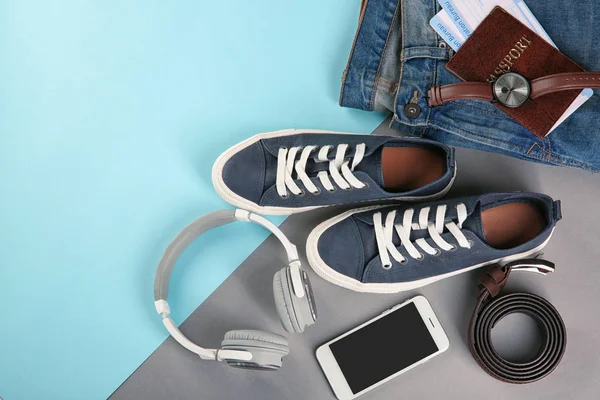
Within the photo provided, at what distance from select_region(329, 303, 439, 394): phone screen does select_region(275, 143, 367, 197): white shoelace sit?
0.24 metres

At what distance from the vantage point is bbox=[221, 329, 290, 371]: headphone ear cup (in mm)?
679

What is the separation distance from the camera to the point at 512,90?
2.43ft

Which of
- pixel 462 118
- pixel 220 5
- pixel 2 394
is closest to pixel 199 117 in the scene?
pixel 220 5

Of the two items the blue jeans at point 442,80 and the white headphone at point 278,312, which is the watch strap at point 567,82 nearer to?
the blue jeans at point 442,80

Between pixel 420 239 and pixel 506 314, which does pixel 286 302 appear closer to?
pixel 420 239

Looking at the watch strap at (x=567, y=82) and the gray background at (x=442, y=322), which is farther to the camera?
the gray background at (x=442, y=322)

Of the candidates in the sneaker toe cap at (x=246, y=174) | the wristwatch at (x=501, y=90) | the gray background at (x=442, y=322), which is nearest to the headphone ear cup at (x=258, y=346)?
the gray background at (x=442, y=322)

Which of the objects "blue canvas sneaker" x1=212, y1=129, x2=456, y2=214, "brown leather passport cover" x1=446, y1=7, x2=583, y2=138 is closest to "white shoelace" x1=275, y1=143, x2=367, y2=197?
"blue canvas sneaker" x1=212, y1=129, x2=456, y2=214

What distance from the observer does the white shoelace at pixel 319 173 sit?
31.6 inches

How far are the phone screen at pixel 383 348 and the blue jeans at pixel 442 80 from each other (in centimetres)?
32

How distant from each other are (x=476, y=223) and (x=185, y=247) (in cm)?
49

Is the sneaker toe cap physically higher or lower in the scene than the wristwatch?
higher

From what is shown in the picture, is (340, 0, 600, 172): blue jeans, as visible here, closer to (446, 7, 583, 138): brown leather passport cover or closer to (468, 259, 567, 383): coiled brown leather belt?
(446, 7, 583, 138): brown leather passport cover

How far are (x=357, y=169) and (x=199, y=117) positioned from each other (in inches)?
12.4
